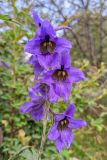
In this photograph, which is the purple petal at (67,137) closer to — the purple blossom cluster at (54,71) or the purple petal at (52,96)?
the purple blossom cluster at (54,71)

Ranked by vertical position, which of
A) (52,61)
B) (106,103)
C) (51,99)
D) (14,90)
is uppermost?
(52,61)

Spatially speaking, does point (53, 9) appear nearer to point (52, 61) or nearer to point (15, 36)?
point (15, 36)

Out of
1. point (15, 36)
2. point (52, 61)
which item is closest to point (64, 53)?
point (52, 61)

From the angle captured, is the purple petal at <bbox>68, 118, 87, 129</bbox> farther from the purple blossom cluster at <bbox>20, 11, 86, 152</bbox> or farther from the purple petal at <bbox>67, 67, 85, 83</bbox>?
the purple petal at <bbox>67, 67, 85, 83</bbox>

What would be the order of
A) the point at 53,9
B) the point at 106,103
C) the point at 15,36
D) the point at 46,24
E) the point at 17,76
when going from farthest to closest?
the point at 106,103
the point at 53,9
the point at 17,76
the point at 15,36
the point at 46,24

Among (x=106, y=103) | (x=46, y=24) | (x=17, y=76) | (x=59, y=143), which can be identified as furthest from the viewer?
(x=106, y=103)

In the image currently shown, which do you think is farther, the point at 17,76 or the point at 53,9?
the point at 53,9

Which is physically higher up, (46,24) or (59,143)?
(46,24)
